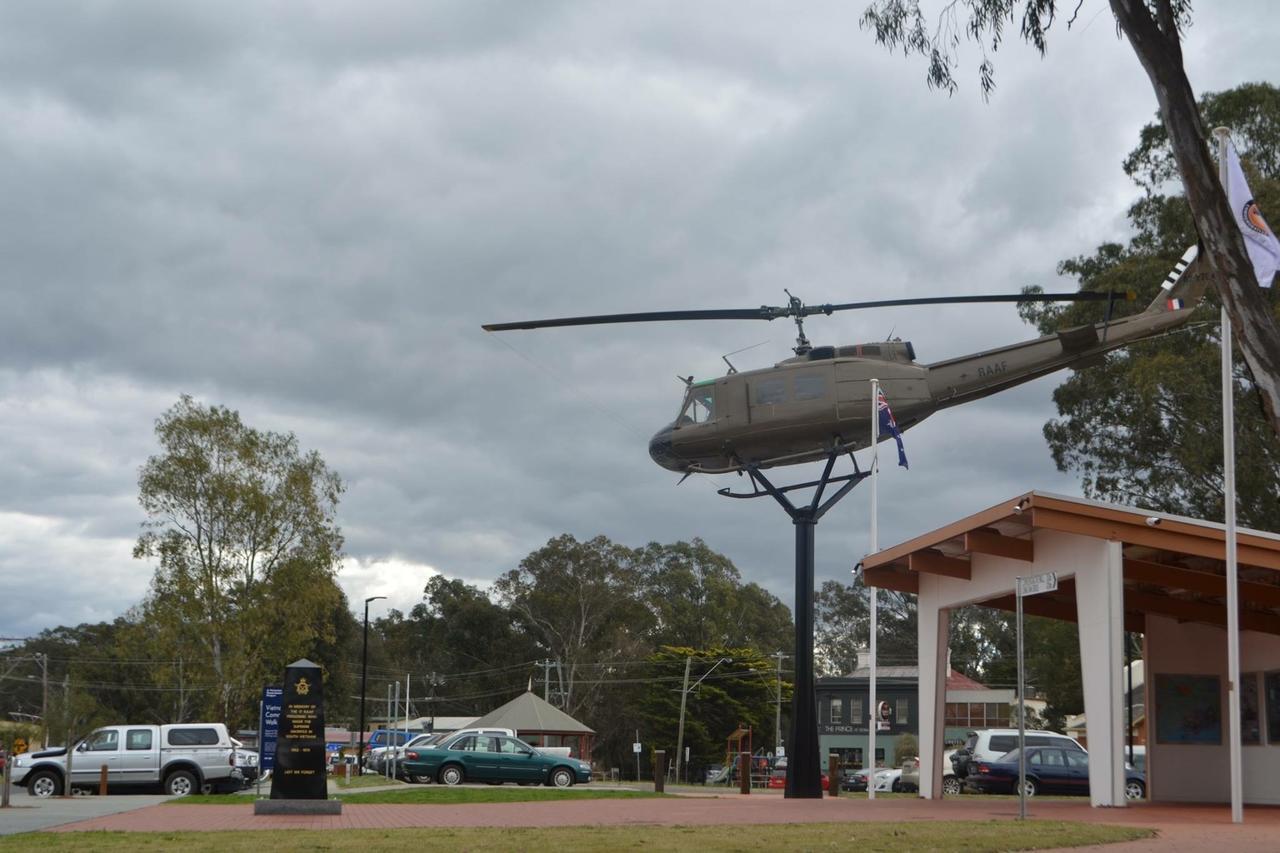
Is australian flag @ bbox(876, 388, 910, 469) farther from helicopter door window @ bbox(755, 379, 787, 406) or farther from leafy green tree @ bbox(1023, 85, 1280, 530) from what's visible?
leafy green tree @ bbox(1023, 85, 1280, 530)

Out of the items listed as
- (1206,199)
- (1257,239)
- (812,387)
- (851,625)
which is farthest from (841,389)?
(851,625)

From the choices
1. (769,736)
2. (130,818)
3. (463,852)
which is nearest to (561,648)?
(769,736)

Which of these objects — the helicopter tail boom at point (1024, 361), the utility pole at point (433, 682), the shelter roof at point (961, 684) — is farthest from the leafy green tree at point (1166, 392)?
the utility pole at point (433, 682)

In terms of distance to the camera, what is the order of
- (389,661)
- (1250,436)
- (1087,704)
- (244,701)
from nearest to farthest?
(1087,704)
(1250,436)
(244,701)
(389,661)

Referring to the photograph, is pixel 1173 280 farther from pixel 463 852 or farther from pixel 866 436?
pixel 463 852

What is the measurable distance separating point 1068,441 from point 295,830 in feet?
104

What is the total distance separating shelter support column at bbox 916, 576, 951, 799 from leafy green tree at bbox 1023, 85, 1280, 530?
15.6 m

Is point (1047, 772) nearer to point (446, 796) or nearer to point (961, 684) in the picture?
point (446, 796)

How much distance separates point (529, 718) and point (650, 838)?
34676mm

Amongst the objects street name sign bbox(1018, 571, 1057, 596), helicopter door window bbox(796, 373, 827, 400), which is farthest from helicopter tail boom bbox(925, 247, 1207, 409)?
street name sign bbox(1018, 571, 1057, 596)

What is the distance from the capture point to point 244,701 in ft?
150

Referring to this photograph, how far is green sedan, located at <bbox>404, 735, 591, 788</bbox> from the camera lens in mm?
32156

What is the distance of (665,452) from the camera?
3159 cm

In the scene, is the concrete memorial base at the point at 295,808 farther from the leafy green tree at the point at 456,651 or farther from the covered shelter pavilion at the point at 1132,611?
the leafy green tree at the point at 456,651
